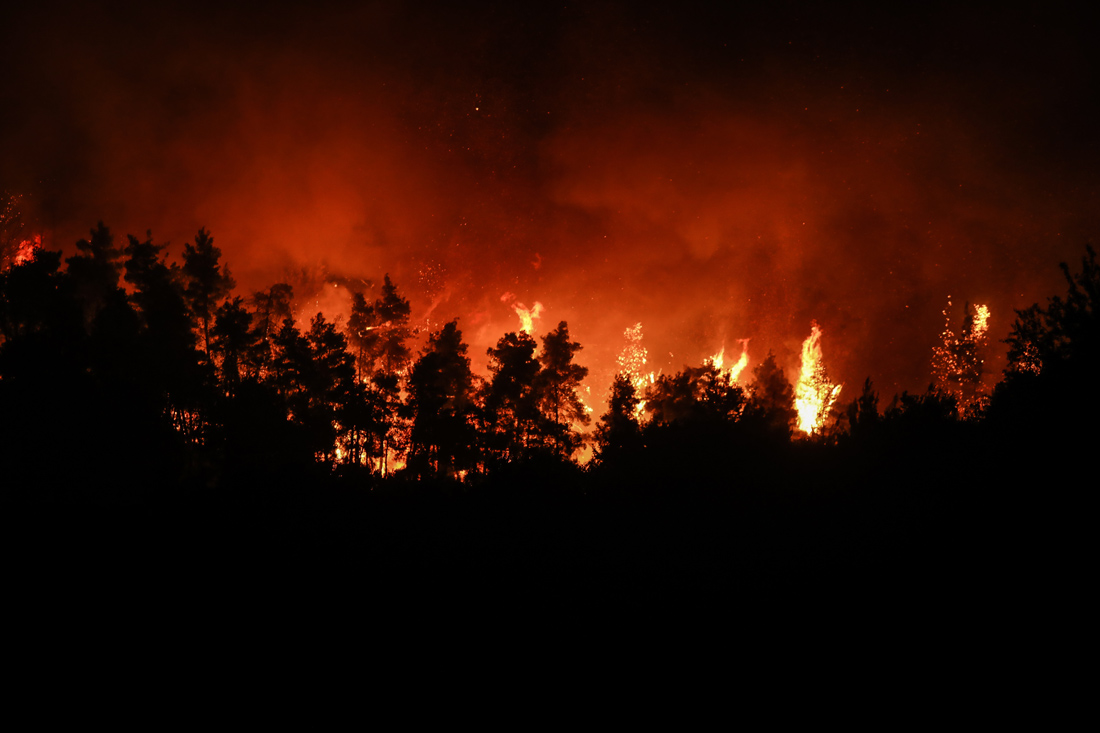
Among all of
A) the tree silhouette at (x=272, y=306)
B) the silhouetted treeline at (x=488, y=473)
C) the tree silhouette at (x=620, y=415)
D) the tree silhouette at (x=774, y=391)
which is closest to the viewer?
the silhouetted treeline at (x=488, y=473)

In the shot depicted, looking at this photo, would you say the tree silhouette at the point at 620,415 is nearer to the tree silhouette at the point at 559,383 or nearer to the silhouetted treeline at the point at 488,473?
the silhouetted treeline at the point at 488,473

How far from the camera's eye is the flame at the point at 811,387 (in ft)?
299

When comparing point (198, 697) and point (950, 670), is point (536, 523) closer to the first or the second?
point (198, 697)

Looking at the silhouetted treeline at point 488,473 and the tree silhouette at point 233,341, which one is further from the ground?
the tree silhouette at point 233,341

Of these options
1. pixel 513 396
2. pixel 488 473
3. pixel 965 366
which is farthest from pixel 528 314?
pixel 488 473

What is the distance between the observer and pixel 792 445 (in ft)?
70.1

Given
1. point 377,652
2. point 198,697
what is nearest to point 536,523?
point 377,652

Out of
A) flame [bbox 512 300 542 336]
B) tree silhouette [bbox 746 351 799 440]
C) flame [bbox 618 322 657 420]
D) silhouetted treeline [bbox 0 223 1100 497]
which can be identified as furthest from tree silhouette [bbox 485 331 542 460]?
flame [bbox 618 322 657 420]

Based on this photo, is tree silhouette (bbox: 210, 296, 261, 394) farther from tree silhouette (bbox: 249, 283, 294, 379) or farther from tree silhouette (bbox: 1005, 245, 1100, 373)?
tree silhouette (bbox: 1005, 245, 1100, 373)

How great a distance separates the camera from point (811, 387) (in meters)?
106

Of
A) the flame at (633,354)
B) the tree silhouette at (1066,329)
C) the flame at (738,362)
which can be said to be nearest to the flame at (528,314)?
the flame at (633,354)

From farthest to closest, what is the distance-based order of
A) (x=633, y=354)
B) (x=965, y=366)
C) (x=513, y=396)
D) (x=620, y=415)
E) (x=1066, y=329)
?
(x=633, y=354), (x=965, y=366), (x=620, y=415), (x=513, y=396), (x=1066, y=329)

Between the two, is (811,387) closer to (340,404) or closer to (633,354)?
(633,354)

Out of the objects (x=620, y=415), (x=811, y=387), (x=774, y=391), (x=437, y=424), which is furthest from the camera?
(x=811, y=387)
